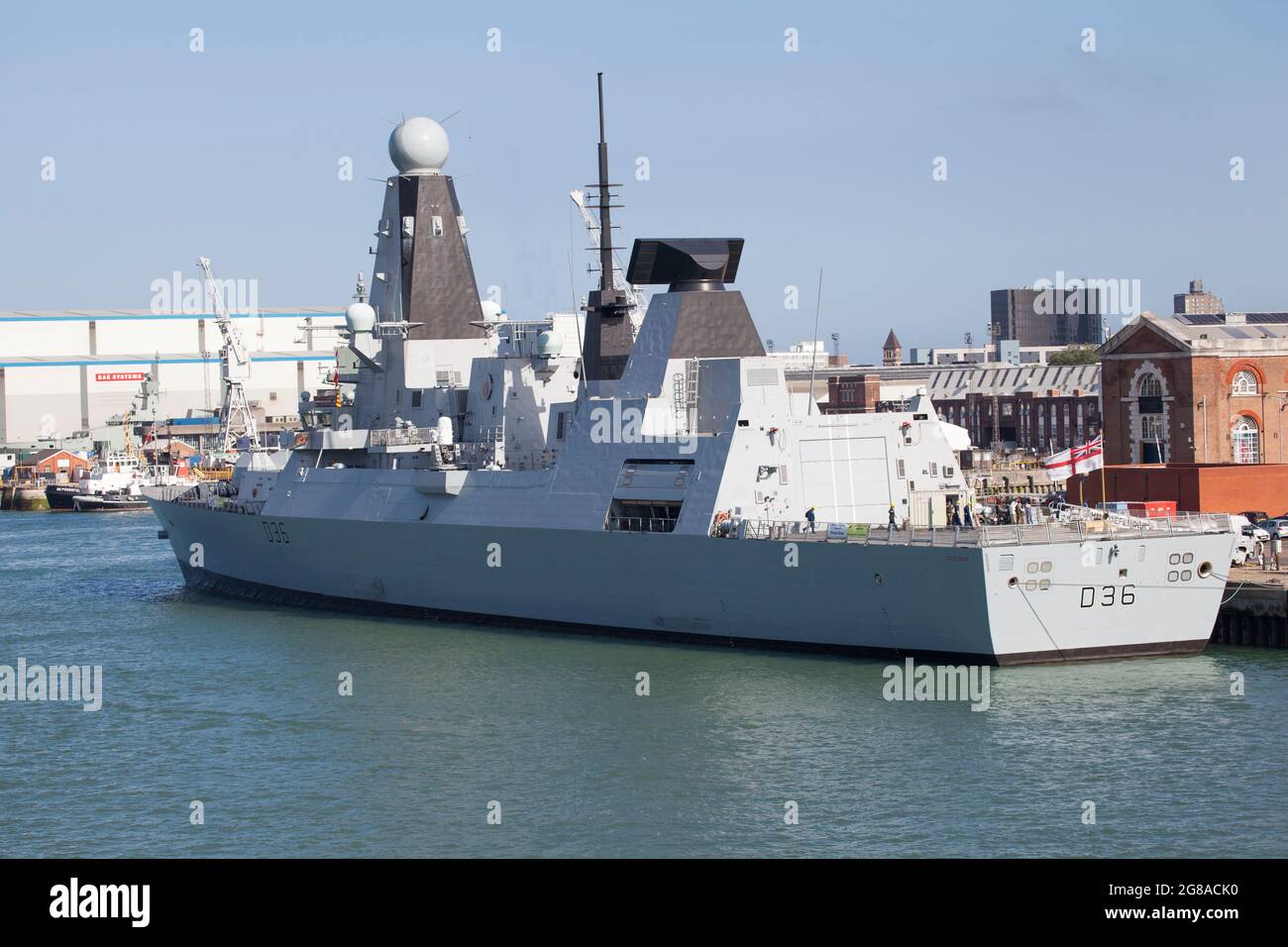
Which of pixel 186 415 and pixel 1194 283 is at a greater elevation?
pixel 1194 283

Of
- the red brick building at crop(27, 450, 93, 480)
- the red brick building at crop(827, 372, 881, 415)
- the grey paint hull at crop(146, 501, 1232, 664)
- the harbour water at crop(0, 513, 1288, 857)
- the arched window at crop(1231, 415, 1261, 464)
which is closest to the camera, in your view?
the harbour water at crop(0, 513, 1288, 857)

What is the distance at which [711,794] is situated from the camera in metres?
17.3

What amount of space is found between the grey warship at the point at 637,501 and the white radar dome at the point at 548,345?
8 centimetres

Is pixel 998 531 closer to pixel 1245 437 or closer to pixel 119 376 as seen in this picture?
pixel 1245 437

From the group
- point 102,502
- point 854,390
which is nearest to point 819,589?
point 854,390

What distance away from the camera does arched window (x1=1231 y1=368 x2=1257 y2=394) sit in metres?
38.8

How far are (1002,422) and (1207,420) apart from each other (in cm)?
2408

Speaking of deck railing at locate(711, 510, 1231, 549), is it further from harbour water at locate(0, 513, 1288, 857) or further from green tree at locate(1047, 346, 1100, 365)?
green tree at locate(1047, 346, 1100, 365)

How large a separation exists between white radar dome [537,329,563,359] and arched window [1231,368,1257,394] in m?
18.4

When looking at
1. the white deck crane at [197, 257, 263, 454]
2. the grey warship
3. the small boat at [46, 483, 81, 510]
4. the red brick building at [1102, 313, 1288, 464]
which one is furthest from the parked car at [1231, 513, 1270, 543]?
the small boat at [46, 483, 81, 510]

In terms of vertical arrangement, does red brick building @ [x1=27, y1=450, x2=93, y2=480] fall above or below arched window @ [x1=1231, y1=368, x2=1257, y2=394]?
below

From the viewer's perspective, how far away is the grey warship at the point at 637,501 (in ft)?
73.3
